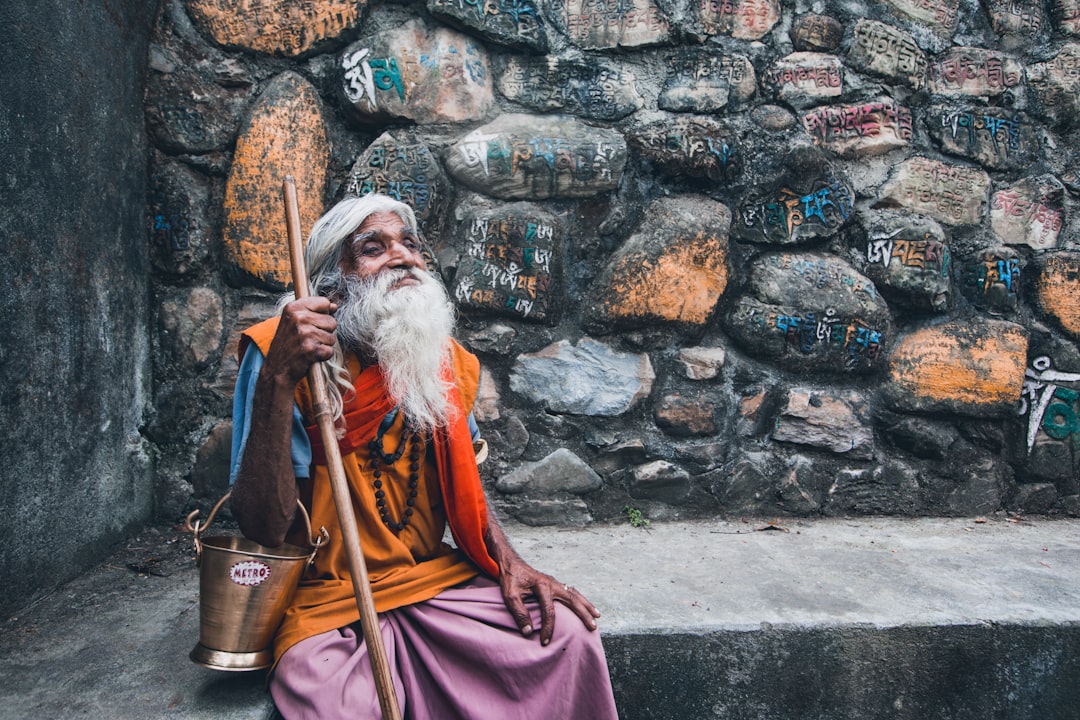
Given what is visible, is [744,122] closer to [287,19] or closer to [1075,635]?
[287,19]

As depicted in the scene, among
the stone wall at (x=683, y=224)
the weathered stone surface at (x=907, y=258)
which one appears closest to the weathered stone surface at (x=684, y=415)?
the stone wall at (x=683, y=224)

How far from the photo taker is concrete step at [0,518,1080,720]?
5.88ft

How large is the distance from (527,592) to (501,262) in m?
1.28

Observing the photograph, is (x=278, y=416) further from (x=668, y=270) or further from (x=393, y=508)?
(x=668, y=270)

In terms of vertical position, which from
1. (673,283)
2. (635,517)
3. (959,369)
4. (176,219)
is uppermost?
(176,219)

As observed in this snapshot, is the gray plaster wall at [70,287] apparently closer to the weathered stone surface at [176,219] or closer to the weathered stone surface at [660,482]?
the weathered stone surface at [176,219]

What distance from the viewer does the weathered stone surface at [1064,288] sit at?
2.86m

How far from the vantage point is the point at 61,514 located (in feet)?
6.91

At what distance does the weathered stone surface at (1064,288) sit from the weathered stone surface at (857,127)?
2.55 ft

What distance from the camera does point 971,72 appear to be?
2.83m

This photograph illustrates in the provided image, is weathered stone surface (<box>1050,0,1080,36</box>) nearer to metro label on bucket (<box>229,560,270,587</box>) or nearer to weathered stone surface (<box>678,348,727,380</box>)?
weathered stone surface (<box>678,348,727,380</box>)

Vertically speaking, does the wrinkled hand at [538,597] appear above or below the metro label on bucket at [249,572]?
below

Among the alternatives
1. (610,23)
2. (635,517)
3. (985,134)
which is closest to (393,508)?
(635,517)

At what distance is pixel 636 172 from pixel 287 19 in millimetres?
1355
